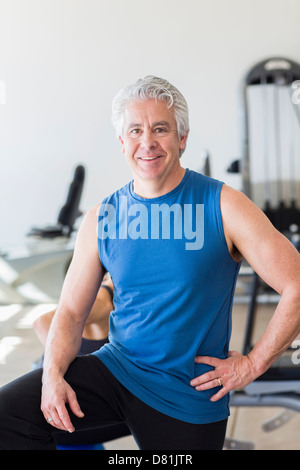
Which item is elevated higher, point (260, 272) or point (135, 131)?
point (135, 131)

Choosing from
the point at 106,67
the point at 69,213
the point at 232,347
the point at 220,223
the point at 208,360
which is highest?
the point at 106,67

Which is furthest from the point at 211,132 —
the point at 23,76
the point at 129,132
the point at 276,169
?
the point at 129,132

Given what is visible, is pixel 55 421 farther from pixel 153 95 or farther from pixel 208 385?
pixel 153 95

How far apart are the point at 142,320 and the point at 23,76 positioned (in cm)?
401

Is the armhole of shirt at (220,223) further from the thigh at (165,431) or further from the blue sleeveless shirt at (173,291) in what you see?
the thigh at (165,431)

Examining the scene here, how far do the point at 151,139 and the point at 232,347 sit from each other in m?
2.36

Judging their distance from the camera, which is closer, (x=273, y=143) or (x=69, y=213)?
(x=69, y=213)

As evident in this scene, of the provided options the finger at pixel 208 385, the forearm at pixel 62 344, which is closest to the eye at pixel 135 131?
the forearm at pixel 62 344

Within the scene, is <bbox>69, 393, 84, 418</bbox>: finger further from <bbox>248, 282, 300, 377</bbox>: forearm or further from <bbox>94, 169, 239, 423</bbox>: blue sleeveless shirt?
<bbox>248, 282, 300, 377</bbox>: forearm

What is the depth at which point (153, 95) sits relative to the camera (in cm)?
110

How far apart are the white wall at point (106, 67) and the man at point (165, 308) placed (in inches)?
136

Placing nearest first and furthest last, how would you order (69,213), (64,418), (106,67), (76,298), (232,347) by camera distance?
1. (64,418)
2. (76,298)
3. (232,347)
4. (69,213)
5. (106,67)

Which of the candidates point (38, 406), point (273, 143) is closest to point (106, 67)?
point (273, 143)

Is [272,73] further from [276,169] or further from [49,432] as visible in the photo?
[49,432]
